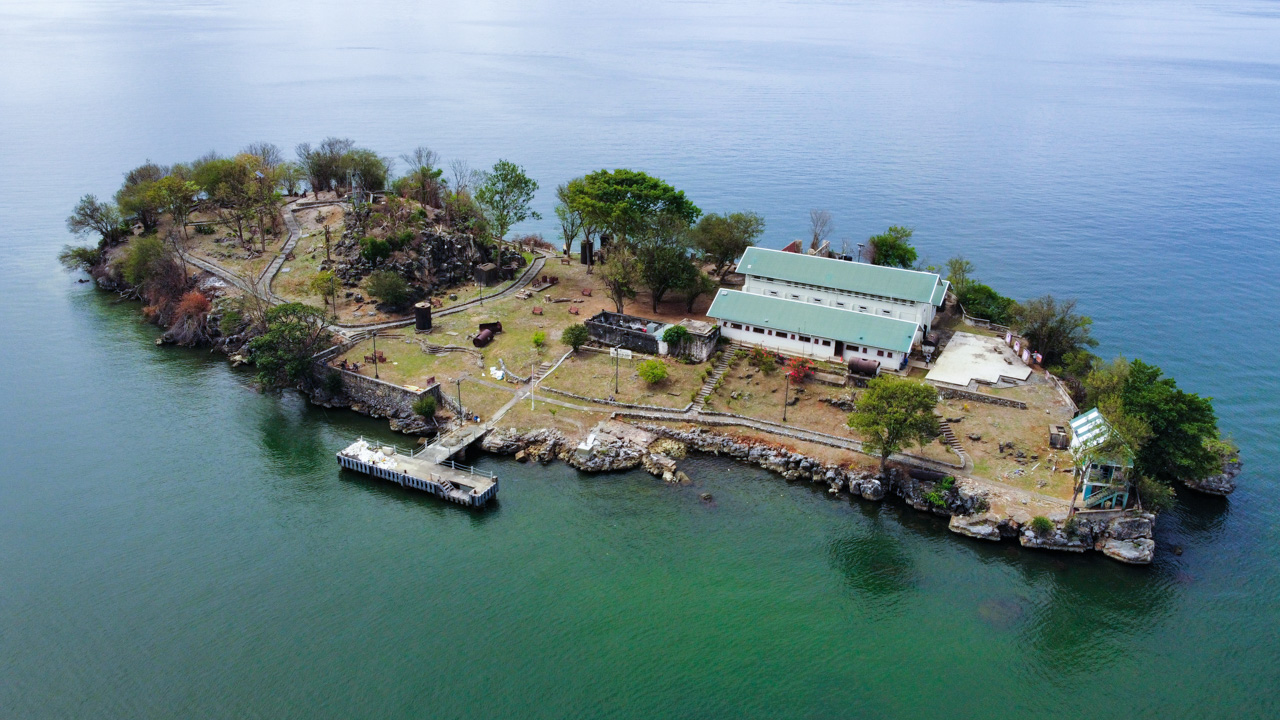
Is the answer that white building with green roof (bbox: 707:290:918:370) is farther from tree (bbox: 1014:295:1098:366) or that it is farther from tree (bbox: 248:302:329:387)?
tree (bbox: 248:302:329:387)

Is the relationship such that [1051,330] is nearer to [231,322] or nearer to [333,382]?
[333,382]

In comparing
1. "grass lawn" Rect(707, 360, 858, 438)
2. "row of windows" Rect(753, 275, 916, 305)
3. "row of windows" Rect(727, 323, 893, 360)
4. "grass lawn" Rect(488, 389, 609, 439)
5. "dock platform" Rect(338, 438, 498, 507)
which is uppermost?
"row of windows" Rect(753, 275, 916, 305)

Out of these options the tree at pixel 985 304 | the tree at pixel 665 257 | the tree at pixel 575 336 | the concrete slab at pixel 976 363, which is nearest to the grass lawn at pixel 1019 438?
the concrete slab at pixel 976 363

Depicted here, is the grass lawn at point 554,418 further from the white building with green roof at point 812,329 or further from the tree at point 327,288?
the tree at point 327,288

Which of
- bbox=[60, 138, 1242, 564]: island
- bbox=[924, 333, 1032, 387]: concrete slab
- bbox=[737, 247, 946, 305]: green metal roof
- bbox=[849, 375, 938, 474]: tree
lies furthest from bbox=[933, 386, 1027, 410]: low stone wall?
bbox=[737, 247, 946, 305]: green metal roof

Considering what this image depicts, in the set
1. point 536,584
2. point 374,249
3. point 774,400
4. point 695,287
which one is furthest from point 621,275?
point 536,584
